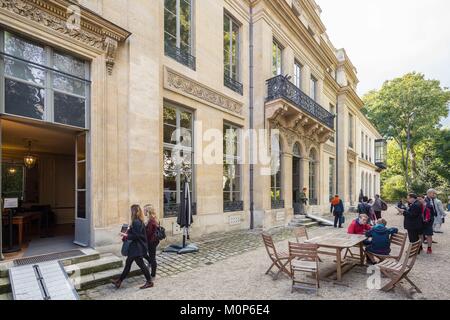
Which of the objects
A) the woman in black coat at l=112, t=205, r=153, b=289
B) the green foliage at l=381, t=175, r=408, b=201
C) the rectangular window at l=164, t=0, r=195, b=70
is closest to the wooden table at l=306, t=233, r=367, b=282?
the woman in black coat at l=112, t=205, r=153, b=289

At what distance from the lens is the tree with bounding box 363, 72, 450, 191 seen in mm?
27688

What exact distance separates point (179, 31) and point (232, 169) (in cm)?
539

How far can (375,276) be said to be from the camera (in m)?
5.56

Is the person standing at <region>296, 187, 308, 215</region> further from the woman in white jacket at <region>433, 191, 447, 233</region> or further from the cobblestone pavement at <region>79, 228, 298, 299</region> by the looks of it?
the woman in white jacket at <region>433, 191, 447, 233</region>

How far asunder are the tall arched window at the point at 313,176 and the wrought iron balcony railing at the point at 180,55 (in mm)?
9881

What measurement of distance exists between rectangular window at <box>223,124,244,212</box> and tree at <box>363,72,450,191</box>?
25.6 m

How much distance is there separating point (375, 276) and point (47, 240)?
25.4 feet

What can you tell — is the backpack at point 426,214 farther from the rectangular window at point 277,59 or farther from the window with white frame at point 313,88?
the window with white frame at point 313,88

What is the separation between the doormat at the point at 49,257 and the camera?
16.4 ft

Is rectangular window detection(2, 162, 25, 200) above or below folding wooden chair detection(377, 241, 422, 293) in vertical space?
above

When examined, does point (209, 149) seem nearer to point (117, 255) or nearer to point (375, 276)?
point (117, 255)

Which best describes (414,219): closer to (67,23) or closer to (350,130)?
(67,23)

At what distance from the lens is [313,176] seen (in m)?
16.8
